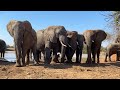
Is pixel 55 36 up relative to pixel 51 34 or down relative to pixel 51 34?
down

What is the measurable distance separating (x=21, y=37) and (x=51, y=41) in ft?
10.3

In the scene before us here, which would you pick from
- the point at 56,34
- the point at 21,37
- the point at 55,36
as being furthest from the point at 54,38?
the point at 21,37

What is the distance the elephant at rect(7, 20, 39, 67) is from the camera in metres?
10.3

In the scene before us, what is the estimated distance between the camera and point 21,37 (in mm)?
10562

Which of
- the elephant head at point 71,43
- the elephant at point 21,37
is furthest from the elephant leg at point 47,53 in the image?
the elephant head at point 71,43

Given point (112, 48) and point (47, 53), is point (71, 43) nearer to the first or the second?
point (47, 53)

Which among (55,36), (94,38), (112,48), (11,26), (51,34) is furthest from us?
(112,48)

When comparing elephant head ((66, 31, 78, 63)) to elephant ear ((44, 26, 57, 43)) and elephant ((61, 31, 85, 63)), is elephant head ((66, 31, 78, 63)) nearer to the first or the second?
elephant ((61, 31, 85, 63))

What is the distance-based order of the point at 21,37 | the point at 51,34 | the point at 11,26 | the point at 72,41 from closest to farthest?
the point at 21,37
the point at 11,26
the point at 51,34
the point at 72,41

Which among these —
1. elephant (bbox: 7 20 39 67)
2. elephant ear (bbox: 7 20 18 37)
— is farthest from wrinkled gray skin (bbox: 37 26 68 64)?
elephant ear (bbox: 7 20 18 37)

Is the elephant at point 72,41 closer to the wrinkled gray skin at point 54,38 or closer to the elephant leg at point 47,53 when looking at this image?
the wrinkled gray skin at point 54,38
